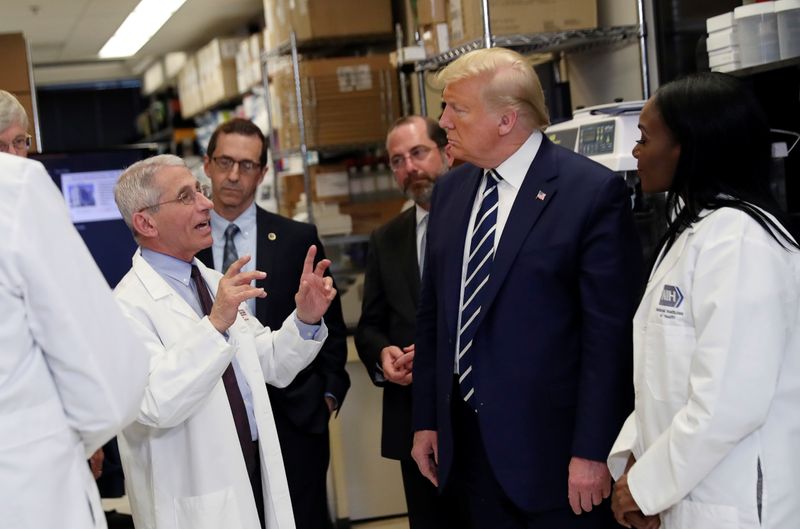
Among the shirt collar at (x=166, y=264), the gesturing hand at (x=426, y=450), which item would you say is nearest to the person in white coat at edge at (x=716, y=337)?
the gesturing hand at (x=426, y=450)

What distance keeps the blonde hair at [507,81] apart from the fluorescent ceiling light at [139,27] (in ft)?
19.8

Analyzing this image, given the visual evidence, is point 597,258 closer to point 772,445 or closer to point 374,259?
point 772,445

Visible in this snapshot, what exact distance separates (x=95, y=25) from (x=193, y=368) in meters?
7.55

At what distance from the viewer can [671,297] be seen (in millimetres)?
1917

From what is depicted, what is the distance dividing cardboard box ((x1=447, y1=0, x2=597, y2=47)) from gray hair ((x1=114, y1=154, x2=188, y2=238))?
1.46 meters

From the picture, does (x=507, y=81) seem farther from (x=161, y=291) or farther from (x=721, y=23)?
(x=161, y=291)

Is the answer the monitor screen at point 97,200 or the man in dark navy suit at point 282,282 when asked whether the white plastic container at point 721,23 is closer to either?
the man in dark navy suit at point 282,282

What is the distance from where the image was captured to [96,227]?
463 cm

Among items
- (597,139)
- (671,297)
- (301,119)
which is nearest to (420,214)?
(597,139)

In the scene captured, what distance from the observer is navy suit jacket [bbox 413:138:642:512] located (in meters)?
2.14

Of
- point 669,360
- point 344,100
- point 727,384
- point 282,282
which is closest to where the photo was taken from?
point 727,384

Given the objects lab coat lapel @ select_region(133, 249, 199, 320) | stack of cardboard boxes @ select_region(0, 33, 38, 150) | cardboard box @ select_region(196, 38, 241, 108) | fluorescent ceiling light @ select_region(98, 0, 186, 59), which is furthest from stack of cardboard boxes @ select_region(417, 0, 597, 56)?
cardboard box @ select_region(196, 38, 241, 108)

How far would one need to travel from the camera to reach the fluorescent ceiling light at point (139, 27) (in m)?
8.01

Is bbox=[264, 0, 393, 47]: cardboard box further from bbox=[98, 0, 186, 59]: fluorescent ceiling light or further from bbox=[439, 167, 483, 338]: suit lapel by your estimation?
bbox=[439, 167, 483, 338]: suit lapel
